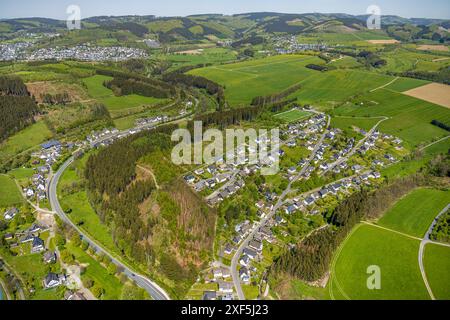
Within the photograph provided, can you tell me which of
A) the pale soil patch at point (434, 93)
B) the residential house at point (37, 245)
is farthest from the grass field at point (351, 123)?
the residential house at point (37, 245)

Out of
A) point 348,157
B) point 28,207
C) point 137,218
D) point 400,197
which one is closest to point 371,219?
point 400,197

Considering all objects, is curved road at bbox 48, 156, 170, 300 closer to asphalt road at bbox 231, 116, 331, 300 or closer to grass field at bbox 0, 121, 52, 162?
asphalt road at bbox 231, 116, 331, 300

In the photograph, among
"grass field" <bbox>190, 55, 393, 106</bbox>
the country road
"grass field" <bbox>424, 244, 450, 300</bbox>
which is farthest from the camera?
"grass field" <bbox>190, 55, 393, 106</bbox>

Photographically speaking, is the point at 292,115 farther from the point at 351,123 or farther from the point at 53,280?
the point at 53,280

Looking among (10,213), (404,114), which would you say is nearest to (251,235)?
(10,213)

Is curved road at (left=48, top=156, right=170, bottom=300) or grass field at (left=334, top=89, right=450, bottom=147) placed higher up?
grass field at (left=334, top=89, right=450, bottom=147)

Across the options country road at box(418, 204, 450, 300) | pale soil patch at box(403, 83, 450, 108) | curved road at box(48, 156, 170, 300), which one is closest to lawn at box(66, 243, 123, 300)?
curved road at box(48, 156, 170, 300)

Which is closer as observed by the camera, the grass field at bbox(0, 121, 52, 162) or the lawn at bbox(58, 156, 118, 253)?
the lawn at bbox(58, 156, 118, 253)

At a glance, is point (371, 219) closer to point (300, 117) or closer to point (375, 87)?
point (300, 117)
